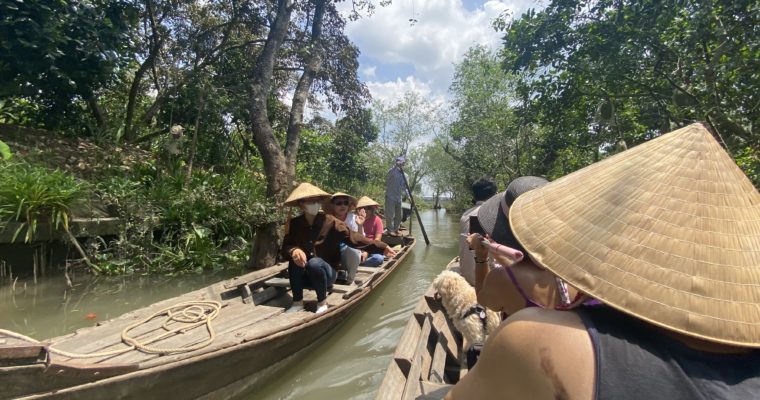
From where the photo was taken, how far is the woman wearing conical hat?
74 centimetres

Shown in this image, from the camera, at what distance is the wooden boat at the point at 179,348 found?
220cm

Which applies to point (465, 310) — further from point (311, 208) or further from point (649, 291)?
point (649, 291)

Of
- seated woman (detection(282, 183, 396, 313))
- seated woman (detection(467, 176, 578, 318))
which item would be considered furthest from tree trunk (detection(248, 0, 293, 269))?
seated woman (detection(467, 176, 578, 318))

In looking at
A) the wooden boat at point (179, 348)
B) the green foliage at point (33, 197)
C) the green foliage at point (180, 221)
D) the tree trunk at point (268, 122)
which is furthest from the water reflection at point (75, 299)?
the tree trunk at point (268, 122)


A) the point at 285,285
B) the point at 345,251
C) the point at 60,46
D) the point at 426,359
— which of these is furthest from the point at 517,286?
the point at 60,46

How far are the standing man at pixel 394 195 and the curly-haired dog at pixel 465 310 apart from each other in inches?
303

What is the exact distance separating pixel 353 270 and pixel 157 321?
2662 mm

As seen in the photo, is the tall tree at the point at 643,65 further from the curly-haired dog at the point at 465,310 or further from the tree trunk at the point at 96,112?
the tree trunk at the point at 96,112

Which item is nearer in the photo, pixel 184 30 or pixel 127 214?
pixel 127 214

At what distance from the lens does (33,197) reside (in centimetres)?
577

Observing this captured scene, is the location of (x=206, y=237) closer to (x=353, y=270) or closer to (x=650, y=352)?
(x=353, y=270)

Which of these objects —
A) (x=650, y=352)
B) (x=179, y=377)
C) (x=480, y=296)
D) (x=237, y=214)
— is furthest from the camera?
(x=237, y=214)

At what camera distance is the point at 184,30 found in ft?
37.3

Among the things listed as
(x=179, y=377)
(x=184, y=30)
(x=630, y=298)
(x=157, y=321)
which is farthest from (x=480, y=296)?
(x=184, y=30)
